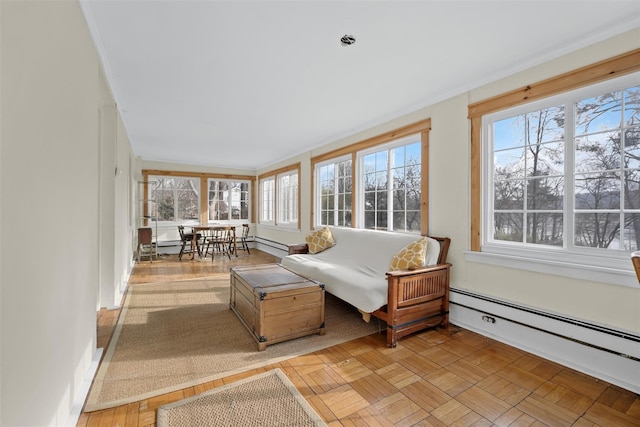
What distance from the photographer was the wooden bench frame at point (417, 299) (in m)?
2.57

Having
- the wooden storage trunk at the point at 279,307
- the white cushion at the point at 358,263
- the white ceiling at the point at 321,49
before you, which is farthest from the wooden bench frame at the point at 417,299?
the white ceiling at the point at 321,49

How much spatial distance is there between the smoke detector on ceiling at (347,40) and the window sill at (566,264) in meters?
2.17

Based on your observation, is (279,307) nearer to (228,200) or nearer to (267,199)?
(267,199)

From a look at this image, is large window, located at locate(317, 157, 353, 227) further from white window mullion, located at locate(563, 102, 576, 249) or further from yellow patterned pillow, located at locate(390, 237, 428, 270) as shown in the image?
white window mullion, located at locate(563, 102, 576, 249)

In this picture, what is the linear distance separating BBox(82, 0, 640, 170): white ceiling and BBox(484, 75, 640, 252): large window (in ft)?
1.45

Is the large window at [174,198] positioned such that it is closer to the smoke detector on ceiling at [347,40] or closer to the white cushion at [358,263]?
the white cushion at [358,263]

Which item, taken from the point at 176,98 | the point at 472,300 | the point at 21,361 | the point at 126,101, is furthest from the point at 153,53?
the point at 472,300

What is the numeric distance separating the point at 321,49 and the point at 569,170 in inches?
84.8

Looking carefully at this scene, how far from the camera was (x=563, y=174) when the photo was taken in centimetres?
236

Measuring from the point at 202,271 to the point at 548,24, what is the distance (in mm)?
5544

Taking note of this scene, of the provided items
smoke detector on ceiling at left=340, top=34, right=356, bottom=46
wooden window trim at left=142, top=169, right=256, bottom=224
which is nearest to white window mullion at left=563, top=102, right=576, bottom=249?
smoke detector on ceiling at left=340, top=34, right=356, bottom=46

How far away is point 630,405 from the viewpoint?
1.80m

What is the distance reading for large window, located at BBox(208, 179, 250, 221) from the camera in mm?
8188

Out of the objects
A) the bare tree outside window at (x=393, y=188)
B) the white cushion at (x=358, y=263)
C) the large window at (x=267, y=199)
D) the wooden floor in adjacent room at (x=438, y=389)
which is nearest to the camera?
the wooden floor in adjacent room at (x=438, y=389)
